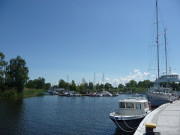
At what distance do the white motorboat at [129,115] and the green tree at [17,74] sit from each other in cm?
6273

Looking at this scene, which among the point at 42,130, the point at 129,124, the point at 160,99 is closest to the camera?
the point at 129,124

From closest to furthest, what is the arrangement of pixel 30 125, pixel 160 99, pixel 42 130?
pixel 42 130, pixel 30 125, pixel 160 99

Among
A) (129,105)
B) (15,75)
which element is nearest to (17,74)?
(15,75)

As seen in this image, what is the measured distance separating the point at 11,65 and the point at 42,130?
61.8 m

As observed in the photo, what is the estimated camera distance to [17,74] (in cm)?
7269

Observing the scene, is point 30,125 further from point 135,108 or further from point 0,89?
point 0,89

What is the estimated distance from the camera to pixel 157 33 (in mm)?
49375

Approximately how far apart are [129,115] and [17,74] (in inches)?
2591

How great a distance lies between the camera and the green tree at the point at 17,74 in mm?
71219

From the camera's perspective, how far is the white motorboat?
781 inches

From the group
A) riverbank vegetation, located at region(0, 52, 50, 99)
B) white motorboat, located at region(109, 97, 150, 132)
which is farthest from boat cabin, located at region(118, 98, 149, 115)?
riverbank vegetation, located at region(0, 52, 50, 99)

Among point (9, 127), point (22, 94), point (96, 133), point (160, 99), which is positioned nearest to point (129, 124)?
point (96, 133)

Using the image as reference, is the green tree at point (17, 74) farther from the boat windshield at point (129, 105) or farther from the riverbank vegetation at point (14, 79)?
the boat windshield at point (129, 105)

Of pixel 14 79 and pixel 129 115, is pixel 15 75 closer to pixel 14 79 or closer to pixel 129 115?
pixel 14 79
